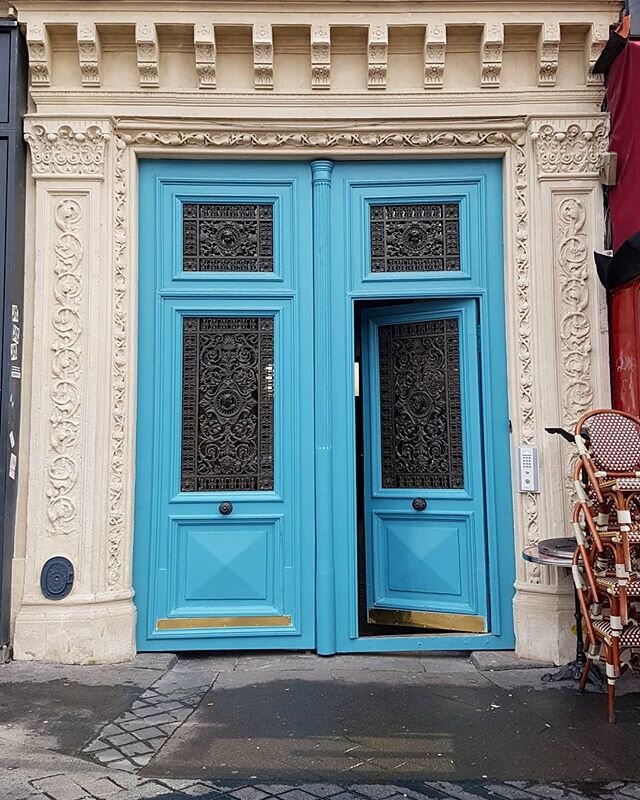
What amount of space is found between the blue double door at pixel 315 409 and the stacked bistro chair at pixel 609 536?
96 centimetres

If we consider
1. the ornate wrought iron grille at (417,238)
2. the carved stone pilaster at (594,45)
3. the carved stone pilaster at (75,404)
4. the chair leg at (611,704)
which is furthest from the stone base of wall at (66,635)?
the carved stone pilaster at (594,45)

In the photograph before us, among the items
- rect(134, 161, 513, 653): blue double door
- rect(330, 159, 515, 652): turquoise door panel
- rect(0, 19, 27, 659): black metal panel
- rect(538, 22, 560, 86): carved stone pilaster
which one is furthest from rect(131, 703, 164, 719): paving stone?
rect(538, 22, 560, 86): carved stone pilaster

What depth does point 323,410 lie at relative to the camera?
503 centimetres

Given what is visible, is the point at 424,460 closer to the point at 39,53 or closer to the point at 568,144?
the point at 568,144

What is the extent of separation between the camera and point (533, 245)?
4.98 meters

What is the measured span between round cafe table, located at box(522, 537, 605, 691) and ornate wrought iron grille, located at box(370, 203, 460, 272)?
84.5 inches

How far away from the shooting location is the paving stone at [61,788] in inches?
113

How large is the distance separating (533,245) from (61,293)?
11.3ft

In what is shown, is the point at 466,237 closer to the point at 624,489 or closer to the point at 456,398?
the point at 456,398

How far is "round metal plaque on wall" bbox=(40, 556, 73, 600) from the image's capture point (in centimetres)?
468

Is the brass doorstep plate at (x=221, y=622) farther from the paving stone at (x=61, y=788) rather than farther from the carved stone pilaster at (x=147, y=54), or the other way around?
the carved stone pilaster at (x=147, y=54)

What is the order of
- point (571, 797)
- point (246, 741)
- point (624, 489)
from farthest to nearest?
point (624, 489), point (246, 741), point (571, 797)

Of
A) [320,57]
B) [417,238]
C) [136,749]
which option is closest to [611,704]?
[136,749]

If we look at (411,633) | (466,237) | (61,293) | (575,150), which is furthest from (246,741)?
(575,150)
